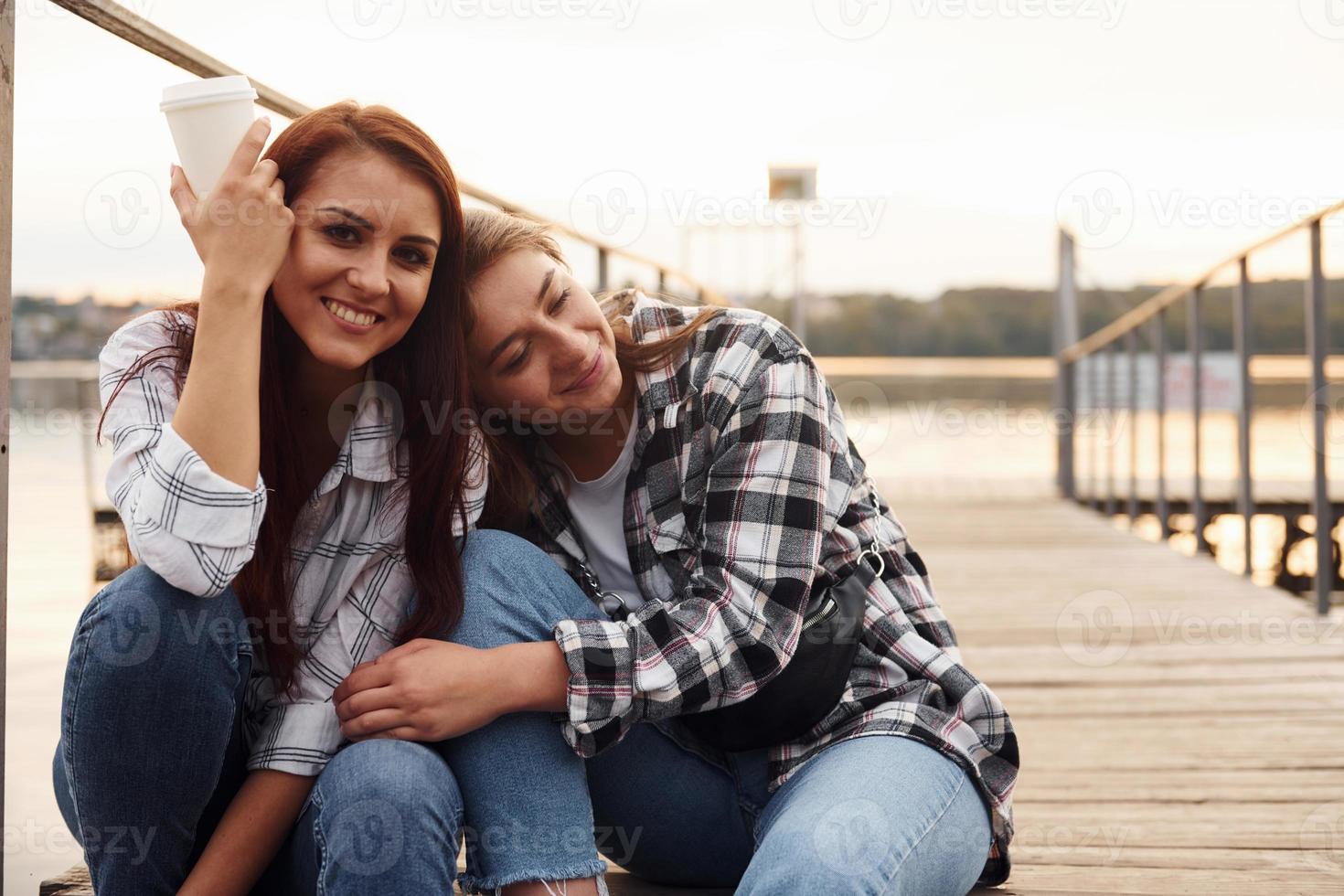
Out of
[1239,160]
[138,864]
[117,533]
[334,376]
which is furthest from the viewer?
[117,533]

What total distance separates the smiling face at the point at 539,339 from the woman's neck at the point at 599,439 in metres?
0.06

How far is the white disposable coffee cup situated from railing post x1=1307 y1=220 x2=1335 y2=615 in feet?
8.32

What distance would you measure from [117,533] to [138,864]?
6.74 m

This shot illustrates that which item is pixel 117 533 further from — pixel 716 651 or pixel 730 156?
pixel 716 651

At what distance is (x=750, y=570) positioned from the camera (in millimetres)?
1118

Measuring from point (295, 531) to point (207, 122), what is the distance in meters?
0.39

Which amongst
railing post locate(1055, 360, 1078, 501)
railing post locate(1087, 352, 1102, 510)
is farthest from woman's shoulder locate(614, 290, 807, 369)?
railing post locate(1055, 360, 1078, 501)

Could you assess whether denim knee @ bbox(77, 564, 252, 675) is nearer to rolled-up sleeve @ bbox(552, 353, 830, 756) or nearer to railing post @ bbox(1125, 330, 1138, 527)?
rolled-up sleeve @ bbox(552, 353, 830, 756)

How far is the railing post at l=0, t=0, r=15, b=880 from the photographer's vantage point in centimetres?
96

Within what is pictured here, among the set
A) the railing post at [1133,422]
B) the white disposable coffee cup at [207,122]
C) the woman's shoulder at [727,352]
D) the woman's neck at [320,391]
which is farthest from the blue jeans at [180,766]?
the railing post at [1133,422]

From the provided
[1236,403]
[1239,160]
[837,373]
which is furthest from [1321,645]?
[837,373]

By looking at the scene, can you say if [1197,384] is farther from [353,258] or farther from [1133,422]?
[353,258]

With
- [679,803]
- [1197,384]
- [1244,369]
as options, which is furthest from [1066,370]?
[679,803]

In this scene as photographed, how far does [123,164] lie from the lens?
1.30 metres
